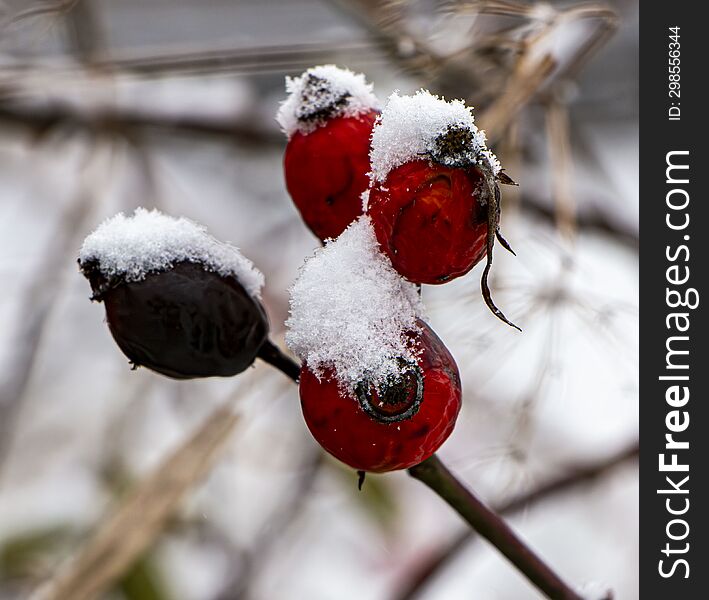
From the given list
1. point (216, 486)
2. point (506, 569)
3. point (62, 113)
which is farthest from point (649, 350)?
point (62, 113)

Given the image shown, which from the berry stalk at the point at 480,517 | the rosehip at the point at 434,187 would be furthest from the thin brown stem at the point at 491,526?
the rosehip at the point at 434,187

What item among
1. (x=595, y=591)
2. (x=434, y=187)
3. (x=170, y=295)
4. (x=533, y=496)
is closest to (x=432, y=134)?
(x=434, y=187)

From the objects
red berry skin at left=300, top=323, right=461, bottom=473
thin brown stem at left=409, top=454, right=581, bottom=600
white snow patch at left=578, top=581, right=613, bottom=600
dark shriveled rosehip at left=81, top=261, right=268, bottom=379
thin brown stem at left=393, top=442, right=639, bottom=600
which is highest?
dark shriveled rosehip at left=81, top=261, right=268, bottom=379

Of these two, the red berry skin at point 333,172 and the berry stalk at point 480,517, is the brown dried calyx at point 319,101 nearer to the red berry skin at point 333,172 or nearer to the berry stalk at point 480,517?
the red berry skin at point 333,172

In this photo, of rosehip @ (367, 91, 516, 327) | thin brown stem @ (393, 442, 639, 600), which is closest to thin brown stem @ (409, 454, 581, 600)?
rosehip @ (367, 91, 516, 327)

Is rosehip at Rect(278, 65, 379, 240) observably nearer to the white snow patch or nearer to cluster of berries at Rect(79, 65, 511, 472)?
cluster of berries at Rect(79, 65, 511, 472)

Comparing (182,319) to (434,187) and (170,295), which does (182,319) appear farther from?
(434,187)
